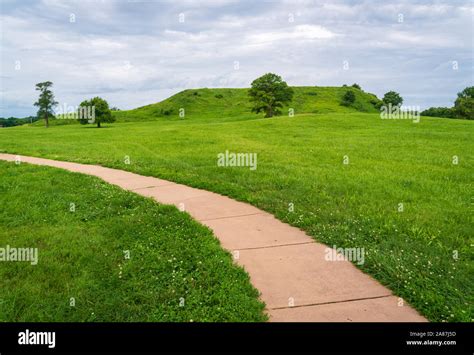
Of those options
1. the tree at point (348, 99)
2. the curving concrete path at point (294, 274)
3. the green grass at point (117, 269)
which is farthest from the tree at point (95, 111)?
the tree at point (348, 99)

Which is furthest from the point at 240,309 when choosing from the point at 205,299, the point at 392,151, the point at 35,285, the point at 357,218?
the point at 392,151

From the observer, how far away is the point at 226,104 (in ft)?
297

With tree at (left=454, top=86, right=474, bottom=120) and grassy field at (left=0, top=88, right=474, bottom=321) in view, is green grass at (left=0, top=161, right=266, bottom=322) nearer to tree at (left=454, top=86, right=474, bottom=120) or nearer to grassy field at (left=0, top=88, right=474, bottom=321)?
grassy field at (left=0, top=88, right=474, bottom=321)

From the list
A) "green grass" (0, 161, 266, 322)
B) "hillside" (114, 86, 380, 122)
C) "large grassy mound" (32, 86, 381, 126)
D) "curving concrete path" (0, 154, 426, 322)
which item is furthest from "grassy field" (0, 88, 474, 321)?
"hillside" (114, 86, 380, 122)

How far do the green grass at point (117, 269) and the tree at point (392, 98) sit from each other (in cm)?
9338

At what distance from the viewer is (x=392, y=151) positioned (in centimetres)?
1531

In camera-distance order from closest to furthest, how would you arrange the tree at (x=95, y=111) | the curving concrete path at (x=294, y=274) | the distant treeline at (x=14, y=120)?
the curving concrete path at (x=294, y=274) < the tree at (x=95, y=111) < the distant treeline at (x=14, y=120)

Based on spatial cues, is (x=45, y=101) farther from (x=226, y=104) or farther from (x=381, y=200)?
(x=381, y=200)

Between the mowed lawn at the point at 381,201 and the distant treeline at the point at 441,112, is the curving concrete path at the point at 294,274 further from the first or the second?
the distant treeline at the point at 441,112

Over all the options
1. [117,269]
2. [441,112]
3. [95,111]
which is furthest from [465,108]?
[117,269]

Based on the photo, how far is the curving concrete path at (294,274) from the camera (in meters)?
3.67

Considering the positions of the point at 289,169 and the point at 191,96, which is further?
the point at 191,96

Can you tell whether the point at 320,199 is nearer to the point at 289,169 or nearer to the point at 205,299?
the point at 289,169
